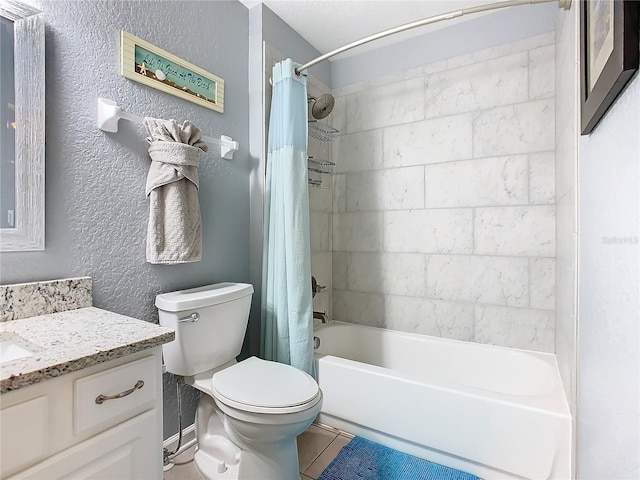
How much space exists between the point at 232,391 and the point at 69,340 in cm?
63

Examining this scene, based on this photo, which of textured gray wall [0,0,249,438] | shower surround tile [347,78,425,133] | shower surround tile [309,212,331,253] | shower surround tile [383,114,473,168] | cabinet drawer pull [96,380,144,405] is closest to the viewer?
cabinet drawer pull [96,380,144,405]

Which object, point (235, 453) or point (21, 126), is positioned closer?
point (21, 126)

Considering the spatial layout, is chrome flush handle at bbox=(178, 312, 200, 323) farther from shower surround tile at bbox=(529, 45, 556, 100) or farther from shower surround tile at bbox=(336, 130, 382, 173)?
shower surround tile at bbox=(529, 45, 556, 100)

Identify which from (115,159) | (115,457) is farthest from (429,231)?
(115,457)

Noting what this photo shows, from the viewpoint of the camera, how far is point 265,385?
4.47 ft

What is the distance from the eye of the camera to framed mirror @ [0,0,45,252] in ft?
3.61

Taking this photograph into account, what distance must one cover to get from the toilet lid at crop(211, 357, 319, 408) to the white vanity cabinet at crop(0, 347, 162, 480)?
37 centimetres

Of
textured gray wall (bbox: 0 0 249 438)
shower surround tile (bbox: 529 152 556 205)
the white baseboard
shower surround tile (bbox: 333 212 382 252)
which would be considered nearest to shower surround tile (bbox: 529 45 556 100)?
shower surround tile (bbox: 529 152 556 205)

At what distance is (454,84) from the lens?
2.13 meters

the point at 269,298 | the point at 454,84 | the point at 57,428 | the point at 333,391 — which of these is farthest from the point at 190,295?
the point at 454,84

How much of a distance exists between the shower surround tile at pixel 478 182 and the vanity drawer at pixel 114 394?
6.25 feet

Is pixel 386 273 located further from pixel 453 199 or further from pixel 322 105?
pixel 322 105

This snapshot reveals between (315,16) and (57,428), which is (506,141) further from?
(57,428)

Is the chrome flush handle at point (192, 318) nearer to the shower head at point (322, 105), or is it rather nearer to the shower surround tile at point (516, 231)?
the shower head at point (322, 105)
